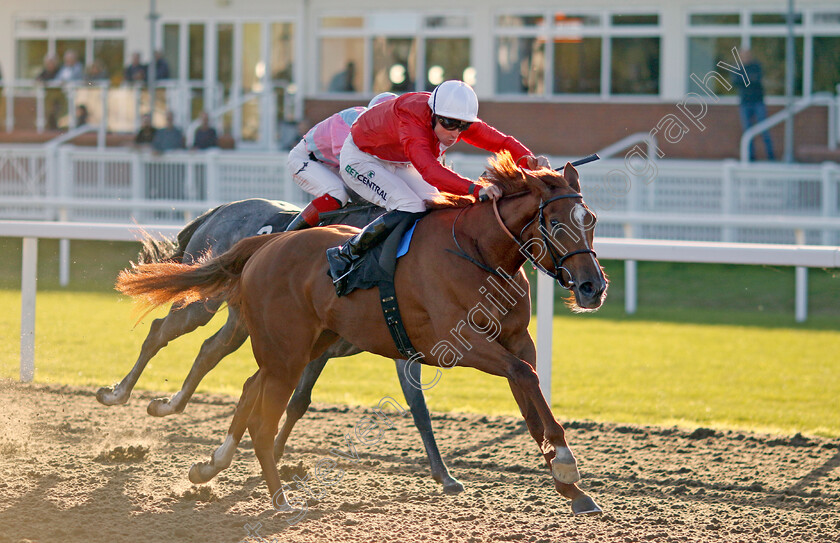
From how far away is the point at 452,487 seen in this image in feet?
15.0

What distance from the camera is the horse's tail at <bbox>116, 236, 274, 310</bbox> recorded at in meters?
4.59

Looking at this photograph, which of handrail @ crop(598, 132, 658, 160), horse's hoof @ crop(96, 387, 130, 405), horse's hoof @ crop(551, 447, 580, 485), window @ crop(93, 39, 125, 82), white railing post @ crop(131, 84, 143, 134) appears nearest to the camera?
horse's hoof @ crop(551, 447, 580, 485)

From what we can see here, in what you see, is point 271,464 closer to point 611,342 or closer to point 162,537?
point 162,537

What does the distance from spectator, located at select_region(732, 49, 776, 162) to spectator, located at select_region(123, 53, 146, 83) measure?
29.2ft

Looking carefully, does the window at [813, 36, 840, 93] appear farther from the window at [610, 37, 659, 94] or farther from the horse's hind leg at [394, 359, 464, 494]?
the horse's hind leg at [394, 359, 464, 494]

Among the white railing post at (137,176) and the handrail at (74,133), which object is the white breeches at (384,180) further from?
the handrail at (74,133)

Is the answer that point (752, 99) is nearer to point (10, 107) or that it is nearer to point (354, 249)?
point (354, 249)

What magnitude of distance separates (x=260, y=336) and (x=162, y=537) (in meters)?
0.92

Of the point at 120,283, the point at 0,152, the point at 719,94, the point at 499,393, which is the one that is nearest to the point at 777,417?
the point at 499,393

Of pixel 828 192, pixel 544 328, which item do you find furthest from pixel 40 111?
pixel 544 328

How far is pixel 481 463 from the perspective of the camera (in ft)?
16.8

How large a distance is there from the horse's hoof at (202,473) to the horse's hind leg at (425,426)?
946 millimetres

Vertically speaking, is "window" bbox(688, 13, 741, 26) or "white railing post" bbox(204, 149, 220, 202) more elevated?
"window" bbox(688, 13, 741, 26)

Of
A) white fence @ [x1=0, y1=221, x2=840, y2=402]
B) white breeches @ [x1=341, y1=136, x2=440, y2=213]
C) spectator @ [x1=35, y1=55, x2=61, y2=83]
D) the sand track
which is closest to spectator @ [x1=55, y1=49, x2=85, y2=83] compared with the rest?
spectator @ [x1=35, y1=55, x2=61, y2=83]
